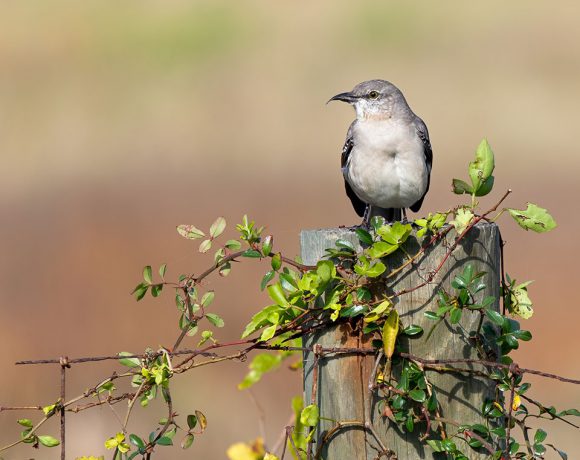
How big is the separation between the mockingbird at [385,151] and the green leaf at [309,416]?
8.72 ft

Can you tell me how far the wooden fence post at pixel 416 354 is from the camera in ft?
→ 11.4

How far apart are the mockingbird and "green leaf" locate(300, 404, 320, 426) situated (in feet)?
8.72

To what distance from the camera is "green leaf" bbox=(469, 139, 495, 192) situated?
357 cm

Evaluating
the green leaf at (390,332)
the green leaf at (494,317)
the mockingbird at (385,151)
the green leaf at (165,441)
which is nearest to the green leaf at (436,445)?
the green leaf at (390,332)

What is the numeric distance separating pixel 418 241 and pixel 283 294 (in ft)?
1.61

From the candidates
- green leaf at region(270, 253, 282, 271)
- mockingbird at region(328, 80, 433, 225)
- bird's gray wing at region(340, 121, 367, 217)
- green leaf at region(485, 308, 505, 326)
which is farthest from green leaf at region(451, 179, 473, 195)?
bird's gray wing at region(340, 121, 367, 217)

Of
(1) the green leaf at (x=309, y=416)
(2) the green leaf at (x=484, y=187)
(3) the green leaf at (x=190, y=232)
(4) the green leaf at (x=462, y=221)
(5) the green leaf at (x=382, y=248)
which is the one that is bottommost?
(1) the green leaf at (x=309, y=416)

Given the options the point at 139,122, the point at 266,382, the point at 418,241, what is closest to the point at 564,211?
the point at 266,382

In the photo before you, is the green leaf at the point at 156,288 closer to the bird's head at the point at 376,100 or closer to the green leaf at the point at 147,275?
the green leaf at the point at 147,275

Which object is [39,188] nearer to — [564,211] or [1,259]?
[1,259]

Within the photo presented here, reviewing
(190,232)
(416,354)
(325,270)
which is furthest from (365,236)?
(190,232)

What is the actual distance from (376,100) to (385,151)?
0.38 m

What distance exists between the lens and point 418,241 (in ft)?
11.5

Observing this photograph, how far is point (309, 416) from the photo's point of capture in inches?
135
